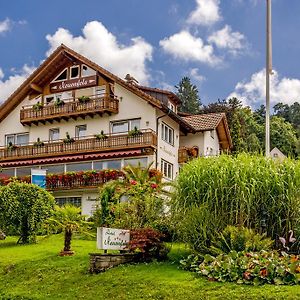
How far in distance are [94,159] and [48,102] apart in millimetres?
6529

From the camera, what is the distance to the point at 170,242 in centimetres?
1861

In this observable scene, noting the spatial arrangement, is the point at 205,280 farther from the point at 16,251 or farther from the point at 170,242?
the point at 16,251

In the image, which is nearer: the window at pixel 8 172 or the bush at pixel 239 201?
the bush at pixel 239 201

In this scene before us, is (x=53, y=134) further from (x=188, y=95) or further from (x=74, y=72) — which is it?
(x=188, y=95)

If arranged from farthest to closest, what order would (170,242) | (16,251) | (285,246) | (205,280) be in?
(16,251), (170,242), (285,246), (205,280)

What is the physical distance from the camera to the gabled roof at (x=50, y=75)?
125 feet

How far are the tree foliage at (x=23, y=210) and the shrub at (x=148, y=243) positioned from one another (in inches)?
334

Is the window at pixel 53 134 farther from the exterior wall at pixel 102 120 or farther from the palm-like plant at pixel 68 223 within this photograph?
the palm-like plant at pixel 68 223

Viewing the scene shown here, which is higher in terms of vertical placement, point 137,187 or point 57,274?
point 137,187

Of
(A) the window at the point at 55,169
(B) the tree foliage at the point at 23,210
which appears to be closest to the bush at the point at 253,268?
(B) the tree foliage at the point at 23,210

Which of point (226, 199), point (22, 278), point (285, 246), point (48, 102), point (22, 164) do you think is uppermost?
point (48, 102)

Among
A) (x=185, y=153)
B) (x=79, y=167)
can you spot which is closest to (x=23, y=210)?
(x=79, y=167)

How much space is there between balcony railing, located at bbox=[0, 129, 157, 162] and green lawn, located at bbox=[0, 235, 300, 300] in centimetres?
1585

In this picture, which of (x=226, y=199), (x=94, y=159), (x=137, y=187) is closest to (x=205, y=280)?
(x=226, y=199)
